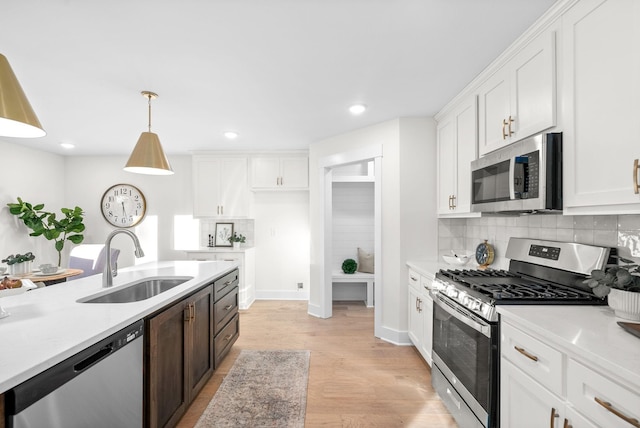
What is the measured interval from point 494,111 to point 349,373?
2401mm

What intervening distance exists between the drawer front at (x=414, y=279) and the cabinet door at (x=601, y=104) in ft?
5.10

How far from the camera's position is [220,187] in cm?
495

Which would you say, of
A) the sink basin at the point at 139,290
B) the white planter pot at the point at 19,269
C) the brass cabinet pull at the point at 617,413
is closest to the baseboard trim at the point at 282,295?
the sink basin at the point at 139,290

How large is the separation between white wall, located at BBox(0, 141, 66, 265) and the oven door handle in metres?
5.68

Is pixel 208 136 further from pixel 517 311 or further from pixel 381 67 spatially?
pixel 517 311

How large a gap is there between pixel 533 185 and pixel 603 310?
0.67 meters

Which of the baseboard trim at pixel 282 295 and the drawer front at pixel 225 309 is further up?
the drawer front at pixel 225 309

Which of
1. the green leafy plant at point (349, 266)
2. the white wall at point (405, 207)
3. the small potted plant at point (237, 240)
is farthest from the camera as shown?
the small potted plant at point (237, 240)

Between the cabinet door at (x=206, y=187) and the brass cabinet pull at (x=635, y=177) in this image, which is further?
the cabinet door at (x=206, y=187)

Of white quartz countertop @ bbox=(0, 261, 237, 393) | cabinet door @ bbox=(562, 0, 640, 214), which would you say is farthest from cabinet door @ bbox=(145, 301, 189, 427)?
cabinet door @ bbox=(562, 0, 640, 214)

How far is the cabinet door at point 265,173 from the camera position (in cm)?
489

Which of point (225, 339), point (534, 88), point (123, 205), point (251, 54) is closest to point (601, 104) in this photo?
point (534, 88)

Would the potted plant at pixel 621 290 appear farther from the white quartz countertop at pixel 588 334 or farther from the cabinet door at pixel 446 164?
the cabinet door at pixel 446 164

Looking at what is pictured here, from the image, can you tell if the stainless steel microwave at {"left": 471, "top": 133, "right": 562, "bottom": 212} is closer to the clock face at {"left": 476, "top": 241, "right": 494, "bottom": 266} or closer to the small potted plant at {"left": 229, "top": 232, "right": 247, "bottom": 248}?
the clock face at {"left": 476, "top": 241, "right": 494, "bottom": 266}
